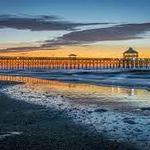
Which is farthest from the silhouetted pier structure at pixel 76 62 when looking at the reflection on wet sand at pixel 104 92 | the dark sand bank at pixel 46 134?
the dark sand bank at pixel 46 134

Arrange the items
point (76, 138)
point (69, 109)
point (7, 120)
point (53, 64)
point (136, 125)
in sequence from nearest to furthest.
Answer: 1. point (76, 138)
2. point (136, 125)
3. point (7, 120)
4. point (69, 109)
5. point (53, 64)

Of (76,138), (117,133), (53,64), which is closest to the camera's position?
(76,138)

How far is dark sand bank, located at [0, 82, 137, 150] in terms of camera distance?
7.34 meters

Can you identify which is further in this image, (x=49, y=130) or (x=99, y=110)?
(x=99, y=110)

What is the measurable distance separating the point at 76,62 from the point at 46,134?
98390 mm

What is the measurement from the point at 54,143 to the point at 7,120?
2991 millimetres

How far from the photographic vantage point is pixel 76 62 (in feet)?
350

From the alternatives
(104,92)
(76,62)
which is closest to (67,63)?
(76,62)

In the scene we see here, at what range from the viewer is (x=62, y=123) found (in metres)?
10.0

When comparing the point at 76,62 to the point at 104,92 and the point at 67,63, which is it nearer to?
the point at 67,63

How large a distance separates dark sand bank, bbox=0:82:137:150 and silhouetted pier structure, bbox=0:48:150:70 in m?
78.4

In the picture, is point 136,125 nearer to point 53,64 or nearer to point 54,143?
point 54,143

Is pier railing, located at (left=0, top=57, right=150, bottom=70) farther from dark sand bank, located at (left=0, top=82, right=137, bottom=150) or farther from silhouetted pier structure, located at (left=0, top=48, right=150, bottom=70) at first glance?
dark sand bank, located at (left=0, top=82, right=137, bottom=150)

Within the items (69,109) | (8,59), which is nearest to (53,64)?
(8,59)
